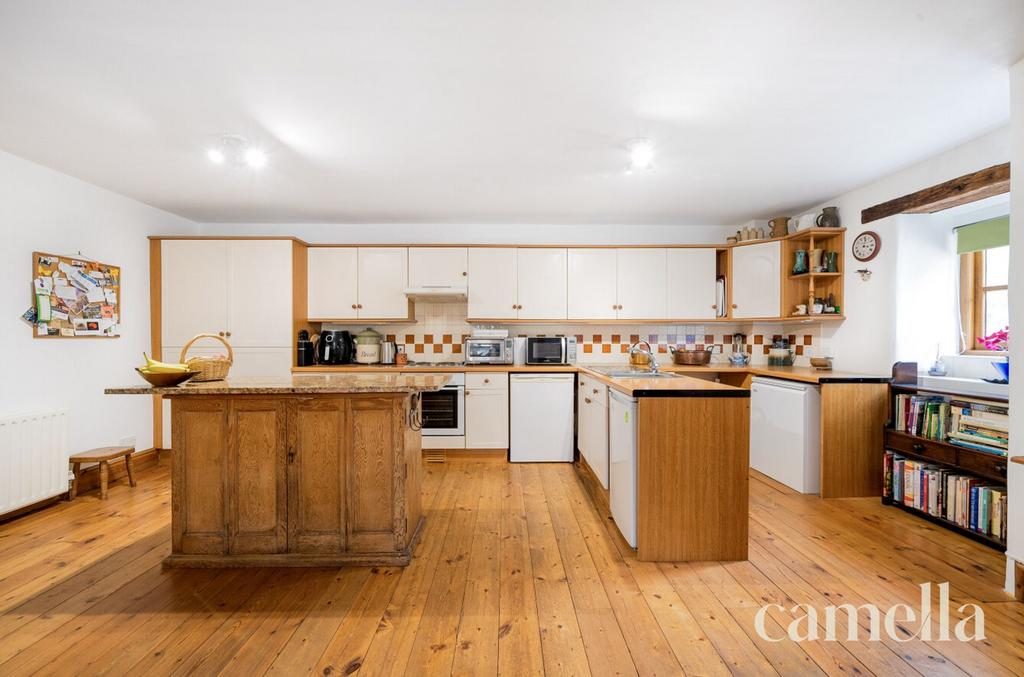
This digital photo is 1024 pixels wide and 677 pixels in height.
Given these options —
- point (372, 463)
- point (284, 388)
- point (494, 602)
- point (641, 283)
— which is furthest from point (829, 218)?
point (284, 388)

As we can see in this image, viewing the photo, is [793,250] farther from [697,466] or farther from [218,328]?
[218,328]

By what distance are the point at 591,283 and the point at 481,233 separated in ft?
4.13

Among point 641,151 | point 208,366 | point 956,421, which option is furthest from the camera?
point 641,151

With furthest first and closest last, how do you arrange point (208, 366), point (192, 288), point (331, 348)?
1. point (331, 348)
2. point (192, 288)
3. point (208, 366)

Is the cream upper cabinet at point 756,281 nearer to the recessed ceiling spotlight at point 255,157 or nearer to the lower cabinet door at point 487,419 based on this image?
the lower cabinet door at point 487,419

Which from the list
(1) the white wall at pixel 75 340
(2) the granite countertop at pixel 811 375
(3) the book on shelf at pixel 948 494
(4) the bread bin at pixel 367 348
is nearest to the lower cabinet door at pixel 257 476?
(1) the white wall at pixel 75 340

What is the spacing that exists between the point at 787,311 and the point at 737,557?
2563 millimetres

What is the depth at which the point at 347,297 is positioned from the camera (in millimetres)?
4312

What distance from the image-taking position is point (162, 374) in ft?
6.73

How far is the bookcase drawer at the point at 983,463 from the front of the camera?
7.50 ft

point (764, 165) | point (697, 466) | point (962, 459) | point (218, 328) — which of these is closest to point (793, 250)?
point (764, 165)

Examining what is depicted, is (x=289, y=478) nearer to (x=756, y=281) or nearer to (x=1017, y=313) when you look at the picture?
(x=1017, y=313)

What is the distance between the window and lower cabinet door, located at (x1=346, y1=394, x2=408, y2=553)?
3.91m

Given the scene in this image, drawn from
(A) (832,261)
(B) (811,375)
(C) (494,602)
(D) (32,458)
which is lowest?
(C) (494,602)
